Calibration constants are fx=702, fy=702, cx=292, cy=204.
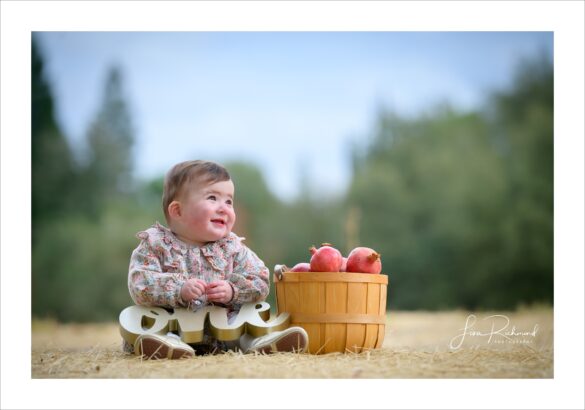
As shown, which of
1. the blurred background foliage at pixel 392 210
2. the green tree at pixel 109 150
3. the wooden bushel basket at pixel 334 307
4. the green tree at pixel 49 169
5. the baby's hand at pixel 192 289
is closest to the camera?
the baby's hand at pixel 192 289

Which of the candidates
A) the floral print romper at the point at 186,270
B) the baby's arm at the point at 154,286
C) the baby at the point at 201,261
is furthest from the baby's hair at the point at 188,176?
the baby's arm at the point at 154,286

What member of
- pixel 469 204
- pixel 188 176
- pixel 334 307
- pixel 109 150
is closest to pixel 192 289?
pixel 188 176

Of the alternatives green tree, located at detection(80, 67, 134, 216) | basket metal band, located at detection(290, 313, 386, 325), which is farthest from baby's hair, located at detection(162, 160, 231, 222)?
green tree, located at detection(80, 67, 134, 216)

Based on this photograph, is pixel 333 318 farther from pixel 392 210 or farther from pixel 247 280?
pixel 392 210

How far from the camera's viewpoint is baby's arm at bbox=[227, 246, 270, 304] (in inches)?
137

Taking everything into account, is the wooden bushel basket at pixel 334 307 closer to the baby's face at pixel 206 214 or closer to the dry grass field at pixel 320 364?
the dry grass field at pixel 320 364

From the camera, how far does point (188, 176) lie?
139 inches

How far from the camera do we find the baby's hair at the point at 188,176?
353 centimetres

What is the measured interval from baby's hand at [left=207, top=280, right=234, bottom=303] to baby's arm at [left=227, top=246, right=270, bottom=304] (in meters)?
0.06

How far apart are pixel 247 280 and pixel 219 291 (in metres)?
0.17

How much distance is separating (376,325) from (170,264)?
109cm

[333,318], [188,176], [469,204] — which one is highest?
[188,176]

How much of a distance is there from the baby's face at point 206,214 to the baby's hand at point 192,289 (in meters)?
0.29

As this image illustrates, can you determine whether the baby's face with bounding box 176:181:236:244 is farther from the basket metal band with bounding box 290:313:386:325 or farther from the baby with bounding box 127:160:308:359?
the basket metal band with bounding box 290:313:386:325
